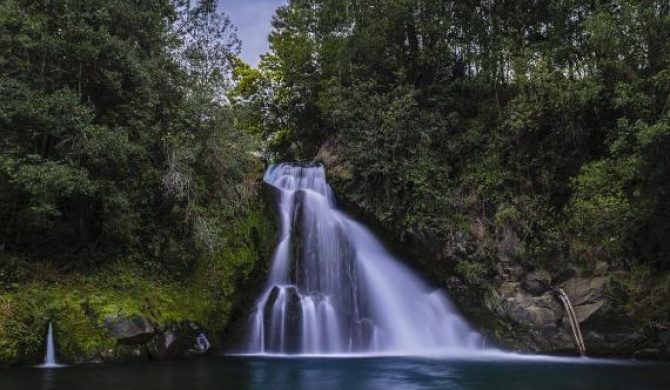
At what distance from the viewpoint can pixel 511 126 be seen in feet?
46.2

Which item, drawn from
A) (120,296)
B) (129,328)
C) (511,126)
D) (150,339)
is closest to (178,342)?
(150,339)

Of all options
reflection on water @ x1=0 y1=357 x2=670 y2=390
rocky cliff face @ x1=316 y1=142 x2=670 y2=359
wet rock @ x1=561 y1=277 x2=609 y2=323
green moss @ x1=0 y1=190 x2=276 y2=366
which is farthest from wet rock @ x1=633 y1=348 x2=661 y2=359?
green moss @ x1=0 y1=190 x2=276 y2=366

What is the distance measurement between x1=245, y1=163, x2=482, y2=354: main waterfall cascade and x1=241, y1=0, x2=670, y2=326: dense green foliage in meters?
1.30

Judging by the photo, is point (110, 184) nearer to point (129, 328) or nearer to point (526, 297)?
point (129, 328)

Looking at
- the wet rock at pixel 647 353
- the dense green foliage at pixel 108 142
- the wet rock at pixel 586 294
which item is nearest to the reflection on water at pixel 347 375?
the wet rock at pixel 647 353

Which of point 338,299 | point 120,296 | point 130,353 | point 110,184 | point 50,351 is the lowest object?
point 130,353

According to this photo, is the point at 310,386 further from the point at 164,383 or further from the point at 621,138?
the point at 621,138

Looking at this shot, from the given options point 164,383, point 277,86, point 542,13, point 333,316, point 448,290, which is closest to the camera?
point 164,383

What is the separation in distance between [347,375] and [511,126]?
8.68m

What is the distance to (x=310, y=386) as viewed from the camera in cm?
847

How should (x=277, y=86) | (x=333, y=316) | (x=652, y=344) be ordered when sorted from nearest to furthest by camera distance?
(x=652, y=344) < (x=333, y=316) < (x=277, y=86)

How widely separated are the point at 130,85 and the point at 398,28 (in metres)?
9.82

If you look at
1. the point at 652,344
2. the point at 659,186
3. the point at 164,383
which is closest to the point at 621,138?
the point at 659,186

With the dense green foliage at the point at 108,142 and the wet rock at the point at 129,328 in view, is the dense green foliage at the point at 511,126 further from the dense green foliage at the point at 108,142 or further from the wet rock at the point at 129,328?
the wet rock at the point at 129,328
